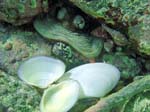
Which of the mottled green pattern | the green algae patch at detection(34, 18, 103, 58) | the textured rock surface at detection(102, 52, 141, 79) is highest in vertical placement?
the green algae patch at detection(34, 18, 103, 58)

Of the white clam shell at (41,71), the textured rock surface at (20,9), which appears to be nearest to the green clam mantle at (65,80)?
the white clam shell at (41,71)

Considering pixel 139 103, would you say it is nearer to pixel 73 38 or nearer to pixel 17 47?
pixel 73 38

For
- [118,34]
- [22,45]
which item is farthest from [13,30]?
[118,34]

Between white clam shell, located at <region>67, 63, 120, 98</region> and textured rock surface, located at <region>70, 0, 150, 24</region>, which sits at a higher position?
textured rock surface, located at <region>70, 0, 150, 24</region>

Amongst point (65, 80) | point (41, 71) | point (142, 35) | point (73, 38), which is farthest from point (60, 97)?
point (142, 35)

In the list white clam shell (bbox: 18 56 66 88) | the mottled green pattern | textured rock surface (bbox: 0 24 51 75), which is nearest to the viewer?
the mottled green pattern

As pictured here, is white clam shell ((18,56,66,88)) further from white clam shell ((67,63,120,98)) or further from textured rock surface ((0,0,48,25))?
textured rock surface ((0,0,48,25))

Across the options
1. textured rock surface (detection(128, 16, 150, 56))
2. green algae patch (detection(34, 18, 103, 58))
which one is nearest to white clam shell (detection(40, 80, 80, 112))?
green algae patch (detection(34, 18, 103, 58))

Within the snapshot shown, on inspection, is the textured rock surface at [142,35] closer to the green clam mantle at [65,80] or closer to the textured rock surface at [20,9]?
the green clam mantle at [65,80]
